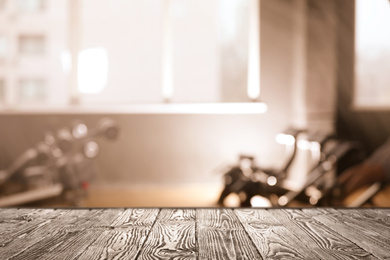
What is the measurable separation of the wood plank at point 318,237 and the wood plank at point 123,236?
0.49 metres

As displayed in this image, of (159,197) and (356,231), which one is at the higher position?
(356,231)

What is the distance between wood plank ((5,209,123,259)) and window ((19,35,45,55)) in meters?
5.57

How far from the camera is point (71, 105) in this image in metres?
6.94

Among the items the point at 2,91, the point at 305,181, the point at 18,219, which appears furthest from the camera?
the point at 2,91

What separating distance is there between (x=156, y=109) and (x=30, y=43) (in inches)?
79.9

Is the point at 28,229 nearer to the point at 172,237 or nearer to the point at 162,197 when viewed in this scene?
the point at 172,237

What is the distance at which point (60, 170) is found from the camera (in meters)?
5.00

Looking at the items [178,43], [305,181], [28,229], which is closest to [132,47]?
[178,43]

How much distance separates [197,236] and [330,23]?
5.44 m

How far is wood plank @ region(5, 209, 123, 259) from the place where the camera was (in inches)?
54.4

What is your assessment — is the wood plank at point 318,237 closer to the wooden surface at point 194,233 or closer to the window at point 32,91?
the wooden surface at point 194,233

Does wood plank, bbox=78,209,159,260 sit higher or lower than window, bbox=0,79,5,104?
lower

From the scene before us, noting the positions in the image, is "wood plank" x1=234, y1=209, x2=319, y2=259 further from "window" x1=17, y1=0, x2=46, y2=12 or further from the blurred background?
"window" x1=17, y1=0, x2=46, y2=12

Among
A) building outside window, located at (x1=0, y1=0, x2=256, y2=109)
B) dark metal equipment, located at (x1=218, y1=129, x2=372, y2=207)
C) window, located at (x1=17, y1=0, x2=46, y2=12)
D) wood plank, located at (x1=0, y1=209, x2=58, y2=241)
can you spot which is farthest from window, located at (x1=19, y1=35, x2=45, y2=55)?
wood plank, located at (x1=0, y1=209, x2=58, y2=241)
